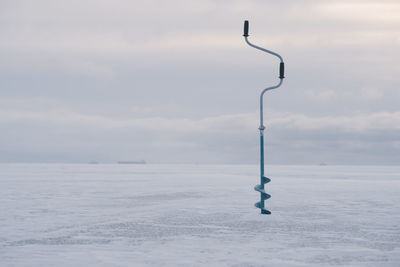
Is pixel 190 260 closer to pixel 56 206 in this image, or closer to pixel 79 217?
pixel 79 217

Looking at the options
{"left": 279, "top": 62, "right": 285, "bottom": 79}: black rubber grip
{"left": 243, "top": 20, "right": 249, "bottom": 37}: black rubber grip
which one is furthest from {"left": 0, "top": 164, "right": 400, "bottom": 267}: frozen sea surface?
{"left": 243, "top": 20, "right": 249, "bottom": 37}: black rubber grip

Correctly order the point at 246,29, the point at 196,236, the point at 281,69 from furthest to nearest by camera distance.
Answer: the point at 281,69 < the point at 246,29 < the point at 196,236

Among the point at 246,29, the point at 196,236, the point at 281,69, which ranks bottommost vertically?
the point at 196,236

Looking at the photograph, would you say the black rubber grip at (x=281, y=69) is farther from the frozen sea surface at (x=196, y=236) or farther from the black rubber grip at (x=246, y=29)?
the frozen sea surface at (x=196, y=236)

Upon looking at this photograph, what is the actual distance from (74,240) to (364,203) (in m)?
18.0

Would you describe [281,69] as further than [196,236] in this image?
Yes

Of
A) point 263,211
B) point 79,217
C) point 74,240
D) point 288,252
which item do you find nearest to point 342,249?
point 288,252

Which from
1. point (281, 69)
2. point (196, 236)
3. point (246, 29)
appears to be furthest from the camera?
point (281, 69)

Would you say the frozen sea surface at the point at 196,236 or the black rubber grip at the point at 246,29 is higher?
the black rubber grip at the point at 246,29

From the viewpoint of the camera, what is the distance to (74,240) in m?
13.7

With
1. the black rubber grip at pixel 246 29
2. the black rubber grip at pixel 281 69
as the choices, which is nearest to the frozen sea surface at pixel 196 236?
the black rubber grip at pixel 281 69

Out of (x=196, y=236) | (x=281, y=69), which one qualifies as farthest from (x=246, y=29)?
(x=196, y=236)

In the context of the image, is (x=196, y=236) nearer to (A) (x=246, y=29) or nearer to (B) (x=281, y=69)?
(B) (x=281, y=69)

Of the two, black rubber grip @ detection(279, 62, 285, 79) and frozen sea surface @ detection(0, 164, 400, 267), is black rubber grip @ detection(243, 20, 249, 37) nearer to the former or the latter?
black rubber grip @ detection(279, 62, 285, 79)
